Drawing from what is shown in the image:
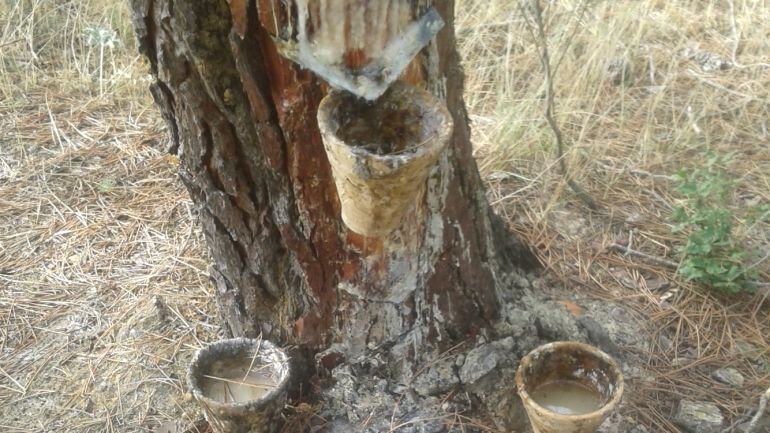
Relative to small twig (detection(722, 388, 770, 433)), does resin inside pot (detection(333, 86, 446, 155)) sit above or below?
above

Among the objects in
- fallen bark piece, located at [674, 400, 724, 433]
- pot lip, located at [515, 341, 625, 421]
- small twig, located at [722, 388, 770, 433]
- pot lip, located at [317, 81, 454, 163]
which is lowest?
fallen bark piece, located at [674, 400, 724, 433]

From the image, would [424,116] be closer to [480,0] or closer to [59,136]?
[59,136]

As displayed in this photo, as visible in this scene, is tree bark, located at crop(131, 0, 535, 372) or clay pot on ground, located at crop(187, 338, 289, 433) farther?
clay pot on ground, located at crop(187, 338, 289, 433)

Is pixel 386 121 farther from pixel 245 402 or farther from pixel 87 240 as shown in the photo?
pixel 87 240

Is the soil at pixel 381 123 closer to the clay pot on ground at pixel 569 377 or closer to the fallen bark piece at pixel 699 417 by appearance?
the clay pot on ground at pixel 569 377

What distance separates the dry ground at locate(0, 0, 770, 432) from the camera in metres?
2.07

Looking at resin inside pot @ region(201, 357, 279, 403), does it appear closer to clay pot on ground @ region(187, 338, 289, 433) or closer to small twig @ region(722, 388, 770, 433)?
clay pot on ground @ region(187, 338, 289, 433)

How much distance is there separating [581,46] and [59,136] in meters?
2.17

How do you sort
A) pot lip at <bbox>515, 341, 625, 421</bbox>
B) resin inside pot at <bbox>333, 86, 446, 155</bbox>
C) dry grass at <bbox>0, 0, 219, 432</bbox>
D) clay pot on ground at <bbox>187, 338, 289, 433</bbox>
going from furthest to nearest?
dry grass at <bbox>0, 0, 219, 432</bbox>
clay pot on ground at <bbox>187, 338, 289, 433</bbox>
pot lip at <bbox>515, 341, 625, 421</bbox>
resin inside pot at <bbox>333, 86, 446, 155</bbox>

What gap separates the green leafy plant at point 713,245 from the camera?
6.97 feet

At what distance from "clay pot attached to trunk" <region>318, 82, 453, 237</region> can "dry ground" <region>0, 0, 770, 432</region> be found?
105 centimetres

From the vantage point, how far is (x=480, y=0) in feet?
11.3

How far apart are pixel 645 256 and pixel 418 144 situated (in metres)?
1.38

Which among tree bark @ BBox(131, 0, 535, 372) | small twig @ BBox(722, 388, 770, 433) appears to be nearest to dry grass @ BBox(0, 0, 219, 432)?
tree bark @ BBox(131, 0, 535, 372)
